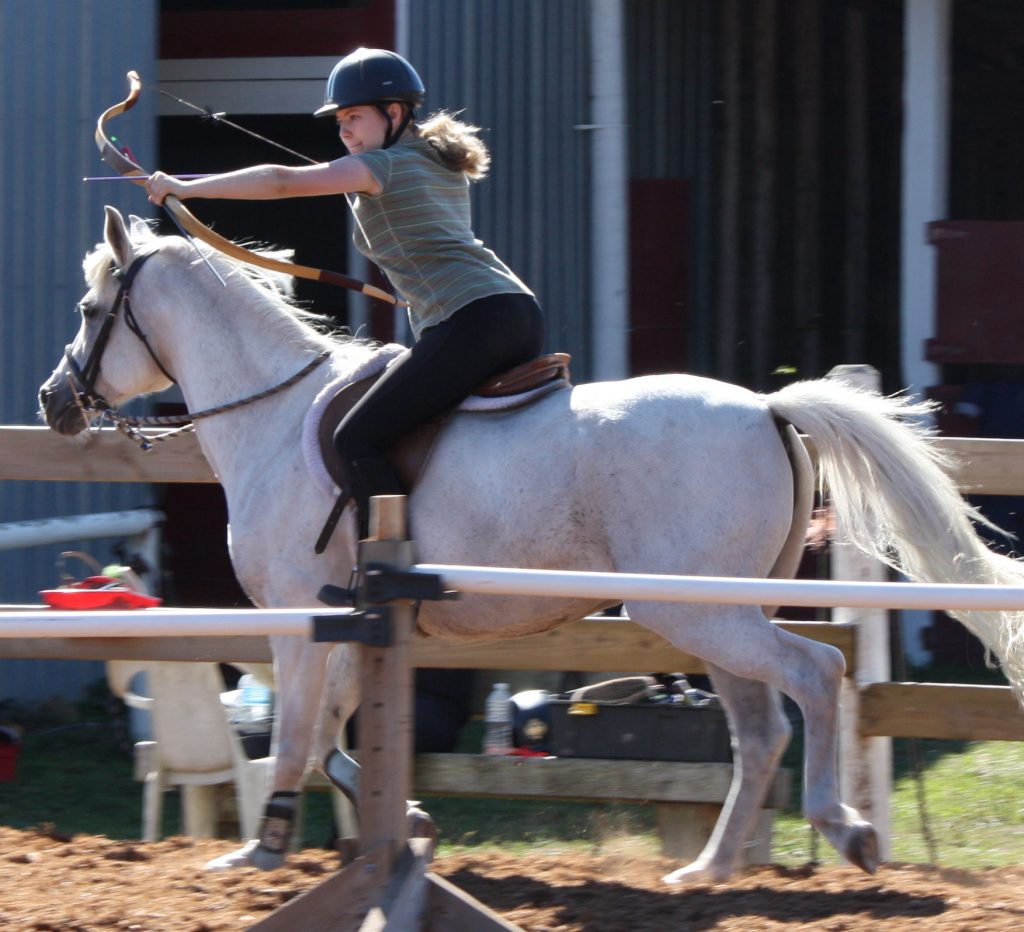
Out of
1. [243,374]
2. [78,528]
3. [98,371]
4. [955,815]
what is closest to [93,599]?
[98,371]

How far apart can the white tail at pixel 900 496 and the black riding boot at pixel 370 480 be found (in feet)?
3.75

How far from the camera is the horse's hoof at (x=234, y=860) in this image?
4.26 metres

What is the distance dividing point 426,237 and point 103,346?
1.29m

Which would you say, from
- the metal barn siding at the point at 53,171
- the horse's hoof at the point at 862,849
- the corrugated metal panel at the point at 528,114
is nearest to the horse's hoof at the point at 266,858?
the horse's hoof at the point at 862,849

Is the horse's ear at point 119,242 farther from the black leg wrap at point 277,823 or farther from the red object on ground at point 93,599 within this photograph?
the black leg wrap at point 277,823

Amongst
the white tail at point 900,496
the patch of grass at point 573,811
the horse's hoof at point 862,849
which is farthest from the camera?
the patch of grass at point 573,811

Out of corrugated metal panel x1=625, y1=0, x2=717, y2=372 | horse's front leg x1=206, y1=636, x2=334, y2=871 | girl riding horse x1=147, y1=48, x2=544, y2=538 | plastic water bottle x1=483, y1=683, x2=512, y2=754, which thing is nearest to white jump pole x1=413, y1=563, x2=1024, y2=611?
girl riding horse x1=147, y1=48, x2=544, y2=538

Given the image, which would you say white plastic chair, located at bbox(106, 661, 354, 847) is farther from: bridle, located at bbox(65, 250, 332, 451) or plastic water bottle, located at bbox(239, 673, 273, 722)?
bridle, located at bbox(65, 250, 332, 451)

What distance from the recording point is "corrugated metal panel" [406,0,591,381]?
827 centimetres

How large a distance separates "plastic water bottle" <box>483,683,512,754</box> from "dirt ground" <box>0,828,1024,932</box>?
928mm

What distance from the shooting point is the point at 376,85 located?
4477 mm

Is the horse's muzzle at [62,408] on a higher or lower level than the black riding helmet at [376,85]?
lower

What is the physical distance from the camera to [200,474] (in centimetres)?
534

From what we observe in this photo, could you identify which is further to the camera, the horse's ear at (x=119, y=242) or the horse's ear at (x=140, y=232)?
the horse's ear at (x=140, y=232)
